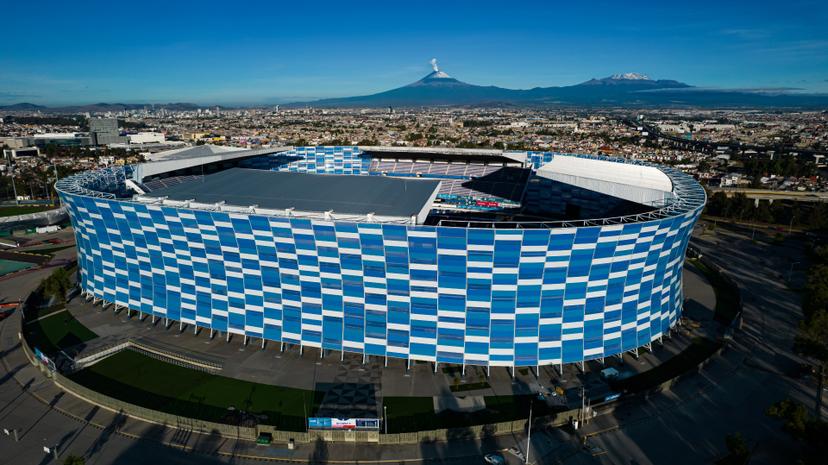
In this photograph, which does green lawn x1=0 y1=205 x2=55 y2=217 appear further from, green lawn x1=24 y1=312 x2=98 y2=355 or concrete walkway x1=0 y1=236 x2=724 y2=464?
concrete walkway x1=0 y1=236 x2=724 y2=464

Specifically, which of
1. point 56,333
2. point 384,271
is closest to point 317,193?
point 384,271

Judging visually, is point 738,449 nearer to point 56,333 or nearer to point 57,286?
point 56,333

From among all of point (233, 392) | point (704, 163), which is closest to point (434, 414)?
point (233, 392)

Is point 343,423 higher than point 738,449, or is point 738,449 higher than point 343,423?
point 738,449

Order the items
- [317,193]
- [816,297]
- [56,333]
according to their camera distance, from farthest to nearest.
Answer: [317,193] → [56,333] → [816,297]

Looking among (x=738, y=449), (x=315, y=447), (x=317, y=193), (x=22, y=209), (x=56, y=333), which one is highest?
(x=317, y=193)
